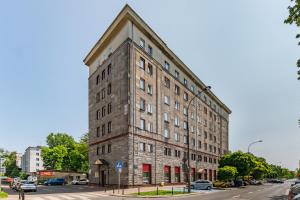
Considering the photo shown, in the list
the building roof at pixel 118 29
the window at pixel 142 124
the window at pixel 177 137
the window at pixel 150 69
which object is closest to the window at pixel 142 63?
the window at pixel 150 69

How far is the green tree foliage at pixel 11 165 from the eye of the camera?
418ft

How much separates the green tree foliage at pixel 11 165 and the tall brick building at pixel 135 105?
282 ft

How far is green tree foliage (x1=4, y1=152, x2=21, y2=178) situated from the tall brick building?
3383 inches

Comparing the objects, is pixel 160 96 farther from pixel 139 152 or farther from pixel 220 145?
pixel 220 145

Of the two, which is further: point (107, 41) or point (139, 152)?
point (107, 41)

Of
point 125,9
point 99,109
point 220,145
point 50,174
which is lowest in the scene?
point 50,174

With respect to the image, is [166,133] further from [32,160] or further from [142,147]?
[32,160]

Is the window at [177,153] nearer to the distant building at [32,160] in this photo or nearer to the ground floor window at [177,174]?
the ground floor window at [177,174]

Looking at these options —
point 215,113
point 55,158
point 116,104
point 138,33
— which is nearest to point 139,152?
point 116,104

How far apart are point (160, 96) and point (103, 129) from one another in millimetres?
9749

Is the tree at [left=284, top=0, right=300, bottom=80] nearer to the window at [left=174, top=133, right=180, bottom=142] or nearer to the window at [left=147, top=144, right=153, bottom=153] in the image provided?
the window at [left=147, top=144, right=153, bottom=153]

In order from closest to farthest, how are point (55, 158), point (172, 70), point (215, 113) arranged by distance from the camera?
point (172, 70)
point (215, 113)
point (55, 158)

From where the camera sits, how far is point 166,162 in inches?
1967

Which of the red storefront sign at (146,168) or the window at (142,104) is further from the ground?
the window at (142,104)
